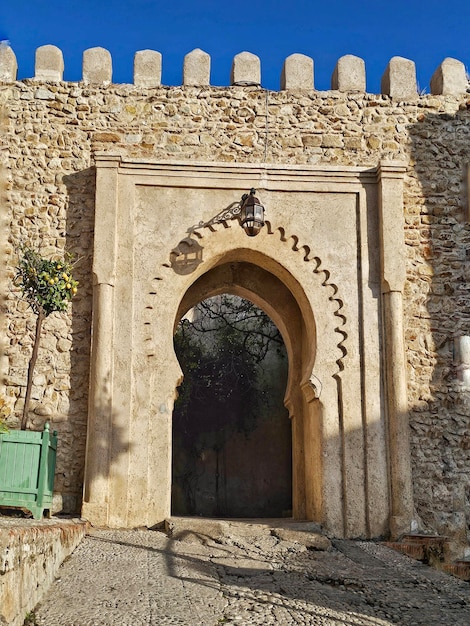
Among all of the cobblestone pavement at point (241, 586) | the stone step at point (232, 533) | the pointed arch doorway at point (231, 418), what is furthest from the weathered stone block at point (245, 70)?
the pointed arch doorway at point (231, 418)

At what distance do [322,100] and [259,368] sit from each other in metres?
6.65

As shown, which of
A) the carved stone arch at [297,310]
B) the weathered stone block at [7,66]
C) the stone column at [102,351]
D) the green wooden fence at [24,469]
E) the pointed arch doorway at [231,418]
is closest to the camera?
the green wooden fence at [24,469]

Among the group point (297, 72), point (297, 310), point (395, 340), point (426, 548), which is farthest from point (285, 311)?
point (426, 548)

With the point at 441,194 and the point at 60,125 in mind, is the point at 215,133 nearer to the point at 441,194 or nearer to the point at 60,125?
the point at 60,125

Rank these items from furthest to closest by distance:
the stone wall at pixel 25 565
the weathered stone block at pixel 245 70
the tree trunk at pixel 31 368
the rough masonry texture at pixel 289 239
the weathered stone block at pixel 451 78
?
the weathered stone block at pixel 451 78
the weathered stone block at pixel 245 70
the rough masonry texture at pixel 289 239
the tree trunk at pixel 31 368
the stone wall at pixel 25 565

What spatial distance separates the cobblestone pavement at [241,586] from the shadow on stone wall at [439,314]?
1381 mm

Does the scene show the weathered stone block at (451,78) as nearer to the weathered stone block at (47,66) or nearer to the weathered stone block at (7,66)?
the weathered stone block at (47,66)

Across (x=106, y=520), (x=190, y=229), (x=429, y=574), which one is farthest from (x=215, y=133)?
(x=429, y=574)

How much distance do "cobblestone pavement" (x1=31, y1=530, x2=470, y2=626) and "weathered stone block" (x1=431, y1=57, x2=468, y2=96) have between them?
509cm

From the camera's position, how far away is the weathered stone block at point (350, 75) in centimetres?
867

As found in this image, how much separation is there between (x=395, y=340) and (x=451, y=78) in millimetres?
3142

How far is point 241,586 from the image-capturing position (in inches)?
201

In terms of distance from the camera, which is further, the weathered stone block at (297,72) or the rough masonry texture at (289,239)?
the weathered stone block at (297,72)

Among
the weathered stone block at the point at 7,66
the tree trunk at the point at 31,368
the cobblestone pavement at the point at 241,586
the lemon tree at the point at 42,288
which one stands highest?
the weathered stone block at the point at 7,66
